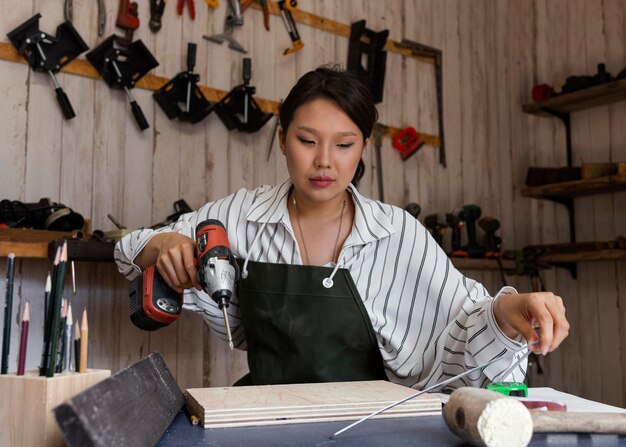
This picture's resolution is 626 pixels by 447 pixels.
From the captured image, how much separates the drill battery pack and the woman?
4 cm

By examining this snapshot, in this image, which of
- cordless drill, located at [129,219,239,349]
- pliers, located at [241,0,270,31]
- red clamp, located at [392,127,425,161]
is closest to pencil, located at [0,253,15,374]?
cordless drill, located at [129,219,239,349]

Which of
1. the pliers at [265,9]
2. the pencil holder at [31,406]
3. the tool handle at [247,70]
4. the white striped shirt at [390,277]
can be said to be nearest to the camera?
the pencil holder at [31,406]

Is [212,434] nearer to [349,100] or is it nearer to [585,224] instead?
[349,100]

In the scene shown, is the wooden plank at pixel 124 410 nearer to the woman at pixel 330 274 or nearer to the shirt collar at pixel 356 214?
the woman at pixel 330 274

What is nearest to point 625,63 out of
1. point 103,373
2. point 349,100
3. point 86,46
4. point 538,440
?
point 349,100

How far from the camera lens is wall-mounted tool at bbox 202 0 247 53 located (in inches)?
117

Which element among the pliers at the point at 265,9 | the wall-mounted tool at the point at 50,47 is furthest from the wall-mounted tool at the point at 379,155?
the wall-mounted tool at the point at 50,47

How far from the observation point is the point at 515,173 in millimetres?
4168

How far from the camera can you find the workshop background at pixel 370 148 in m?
2.53

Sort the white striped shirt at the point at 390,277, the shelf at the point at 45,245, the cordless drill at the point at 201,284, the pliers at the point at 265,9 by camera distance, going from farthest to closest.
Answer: the pliers at the point at 265,9 → the shelf at the point at 45,245 → the white striped shirt at the point at 390,277 → the cordless drill at the point at 201,284

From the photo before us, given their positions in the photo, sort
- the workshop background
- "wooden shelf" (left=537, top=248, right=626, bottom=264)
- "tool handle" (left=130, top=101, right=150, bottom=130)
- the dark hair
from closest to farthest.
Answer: the dark hair < the workshop background < "tool handle" (left=130, top=101, right=150, bottom=130) < "wooden shelf" (left=537, top=248, right=626, bottom=264)

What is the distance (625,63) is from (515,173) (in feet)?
2.96

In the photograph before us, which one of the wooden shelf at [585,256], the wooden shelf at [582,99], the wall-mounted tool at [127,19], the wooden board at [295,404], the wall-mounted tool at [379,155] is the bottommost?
the wooden board at [295,404]

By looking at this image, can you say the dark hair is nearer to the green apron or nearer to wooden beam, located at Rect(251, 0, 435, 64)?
the green apron
